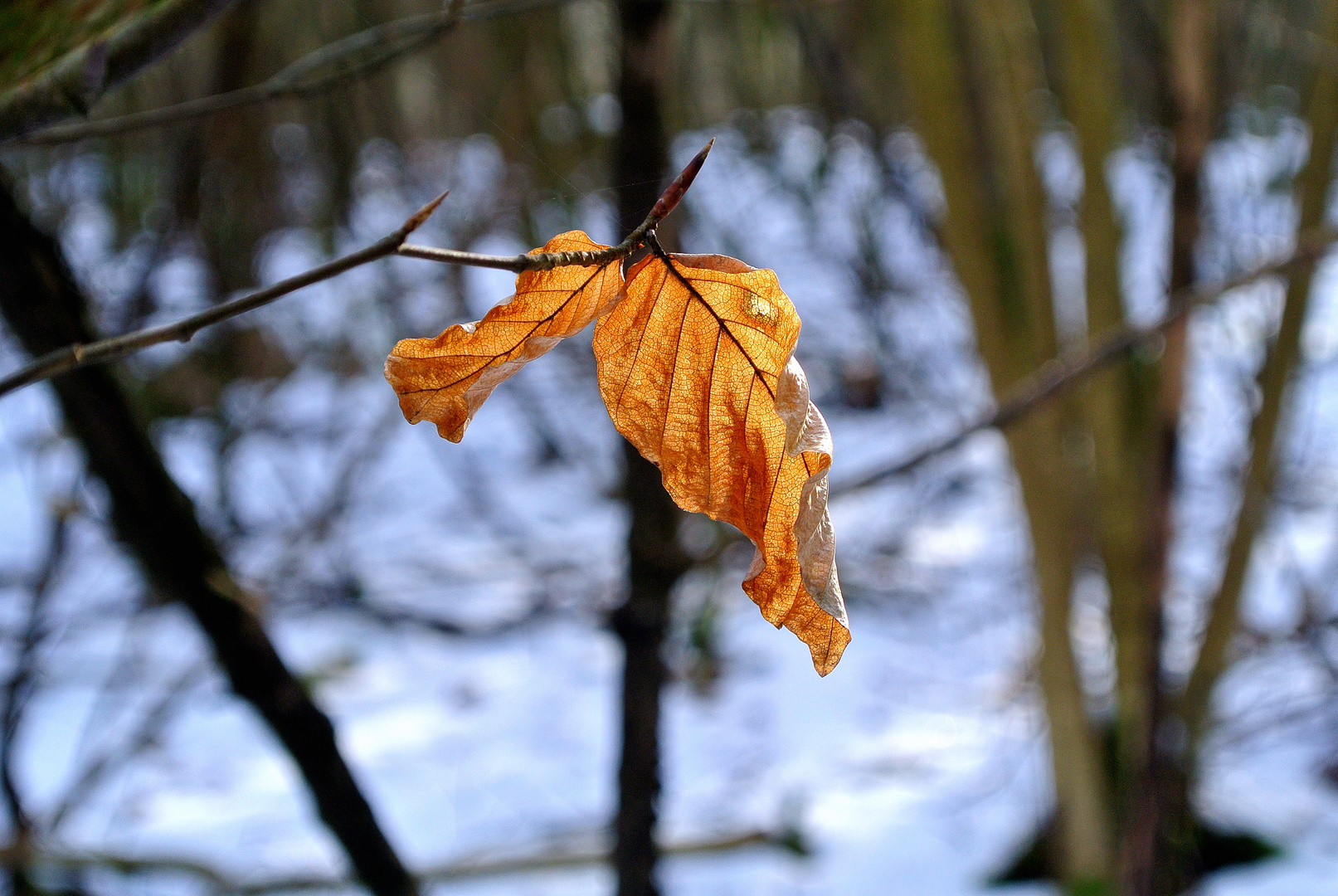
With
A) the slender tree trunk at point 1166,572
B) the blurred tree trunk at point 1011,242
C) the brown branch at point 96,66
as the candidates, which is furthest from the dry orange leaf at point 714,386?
the slender tree trunk at point 1166,572

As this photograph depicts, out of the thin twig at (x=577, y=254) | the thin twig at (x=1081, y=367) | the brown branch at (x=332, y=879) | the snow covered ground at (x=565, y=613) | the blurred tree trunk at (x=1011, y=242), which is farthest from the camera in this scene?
the snow covered ground at (x=565, y=613)

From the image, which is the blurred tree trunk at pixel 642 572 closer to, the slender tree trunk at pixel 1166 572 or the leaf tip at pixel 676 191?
the leaf tip at pixel 676 191

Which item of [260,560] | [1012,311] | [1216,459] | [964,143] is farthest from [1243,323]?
[260,560]

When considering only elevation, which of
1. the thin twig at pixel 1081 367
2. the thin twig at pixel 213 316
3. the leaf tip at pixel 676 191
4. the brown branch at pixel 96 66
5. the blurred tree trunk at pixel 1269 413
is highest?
the blurred tree trunk at pixel 1269 413

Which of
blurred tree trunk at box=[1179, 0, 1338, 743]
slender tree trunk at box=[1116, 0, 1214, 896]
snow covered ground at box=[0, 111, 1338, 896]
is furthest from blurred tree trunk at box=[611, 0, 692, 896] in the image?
blurred tree trunk at box=[1179, 0, 1338, 743]

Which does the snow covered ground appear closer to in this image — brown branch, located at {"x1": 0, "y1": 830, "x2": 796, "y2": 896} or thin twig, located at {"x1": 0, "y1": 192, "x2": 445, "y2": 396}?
brown branch, located at {"x1": 0, "y1": 830, "x2": 796, "y2": 896}

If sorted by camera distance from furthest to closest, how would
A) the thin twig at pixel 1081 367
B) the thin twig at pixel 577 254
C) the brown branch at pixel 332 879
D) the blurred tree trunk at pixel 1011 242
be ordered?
the brown branch at pixel 332 879 < the blurred tree trunk at pixel 1011 242 < the thin twig at pixel 1081 367 < the thin twig at pixel 577 254
